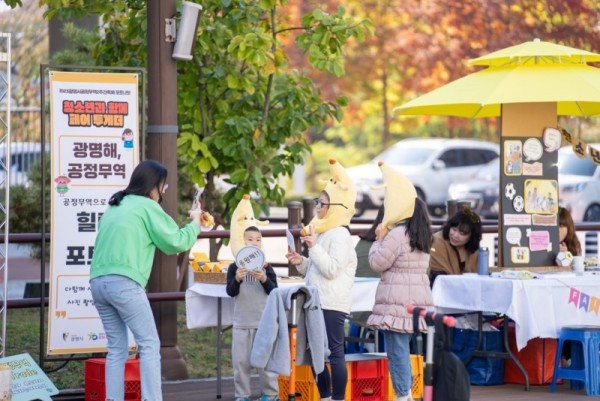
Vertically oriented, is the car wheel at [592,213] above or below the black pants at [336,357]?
above

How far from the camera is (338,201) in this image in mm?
8539

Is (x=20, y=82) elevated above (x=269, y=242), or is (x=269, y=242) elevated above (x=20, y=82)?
(x=20, y=82)

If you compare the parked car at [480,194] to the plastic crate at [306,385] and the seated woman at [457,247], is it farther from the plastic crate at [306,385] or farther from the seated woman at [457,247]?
the plastic crate at [306,385]

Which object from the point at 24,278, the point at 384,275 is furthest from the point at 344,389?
the point at 24,278

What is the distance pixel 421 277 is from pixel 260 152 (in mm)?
3605

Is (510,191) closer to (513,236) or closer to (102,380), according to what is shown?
(513,236)

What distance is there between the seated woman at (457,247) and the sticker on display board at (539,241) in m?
0.53

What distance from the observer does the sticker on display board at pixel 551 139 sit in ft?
35.3

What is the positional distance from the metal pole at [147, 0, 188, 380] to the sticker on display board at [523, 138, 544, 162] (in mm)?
3113

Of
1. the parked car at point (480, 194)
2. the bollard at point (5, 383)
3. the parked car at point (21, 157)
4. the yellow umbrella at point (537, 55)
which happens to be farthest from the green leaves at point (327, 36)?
the parked car at point (480, 194)

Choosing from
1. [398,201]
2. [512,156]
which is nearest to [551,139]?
[512,156]

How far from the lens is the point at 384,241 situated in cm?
862

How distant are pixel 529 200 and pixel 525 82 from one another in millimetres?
1160

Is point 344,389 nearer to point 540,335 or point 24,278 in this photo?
point 540,335
